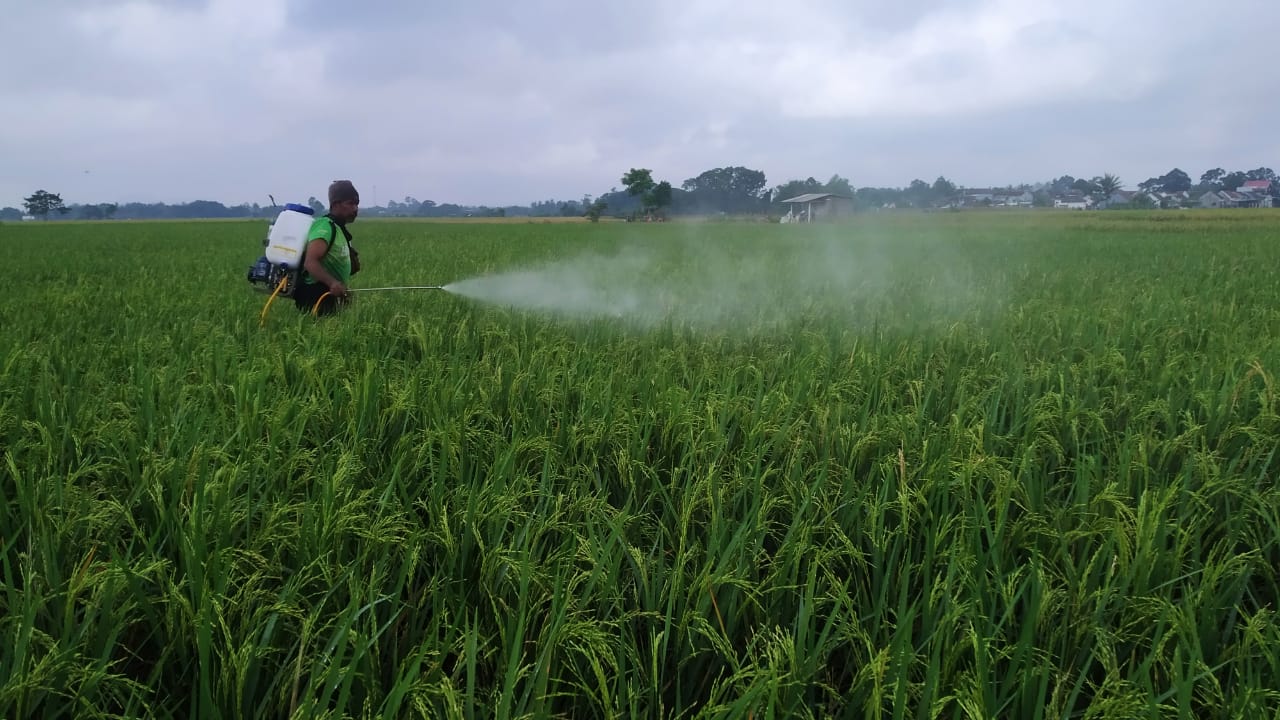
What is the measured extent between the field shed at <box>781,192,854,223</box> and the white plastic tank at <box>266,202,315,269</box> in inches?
715

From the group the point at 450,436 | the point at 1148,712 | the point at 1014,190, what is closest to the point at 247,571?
the point at 450,436

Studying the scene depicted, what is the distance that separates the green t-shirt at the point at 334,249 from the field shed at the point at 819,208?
1789cm

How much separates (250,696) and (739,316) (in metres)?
4.91

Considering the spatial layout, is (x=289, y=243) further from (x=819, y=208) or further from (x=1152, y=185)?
(x=1152, y=185)

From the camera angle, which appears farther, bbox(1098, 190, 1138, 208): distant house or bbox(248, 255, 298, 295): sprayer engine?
bbox(1098, 190, 1138, 208): distant house

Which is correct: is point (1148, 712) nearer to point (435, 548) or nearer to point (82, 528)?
point (435, 548)

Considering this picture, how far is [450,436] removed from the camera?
242cm

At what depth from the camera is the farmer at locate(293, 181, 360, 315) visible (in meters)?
5.09

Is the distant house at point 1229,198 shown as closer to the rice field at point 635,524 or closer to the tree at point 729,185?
the tree at point 729,185

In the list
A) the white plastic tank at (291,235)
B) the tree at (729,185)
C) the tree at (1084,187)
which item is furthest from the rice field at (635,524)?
the tree at (1084,187)

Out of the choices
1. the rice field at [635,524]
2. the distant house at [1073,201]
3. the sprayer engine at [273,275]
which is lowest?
the rice field at [635,524]

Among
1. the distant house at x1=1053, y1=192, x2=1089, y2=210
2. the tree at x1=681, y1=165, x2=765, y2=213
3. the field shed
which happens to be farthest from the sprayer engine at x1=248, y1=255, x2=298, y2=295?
the distant house at x1=1053, y1=192, x2=1089, y2=210

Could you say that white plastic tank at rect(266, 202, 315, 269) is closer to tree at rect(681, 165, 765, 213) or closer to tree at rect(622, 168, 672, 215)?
tree at rect(681, 165, 765, 213)

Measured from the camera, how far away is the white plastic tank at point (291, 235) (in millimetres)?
5262
